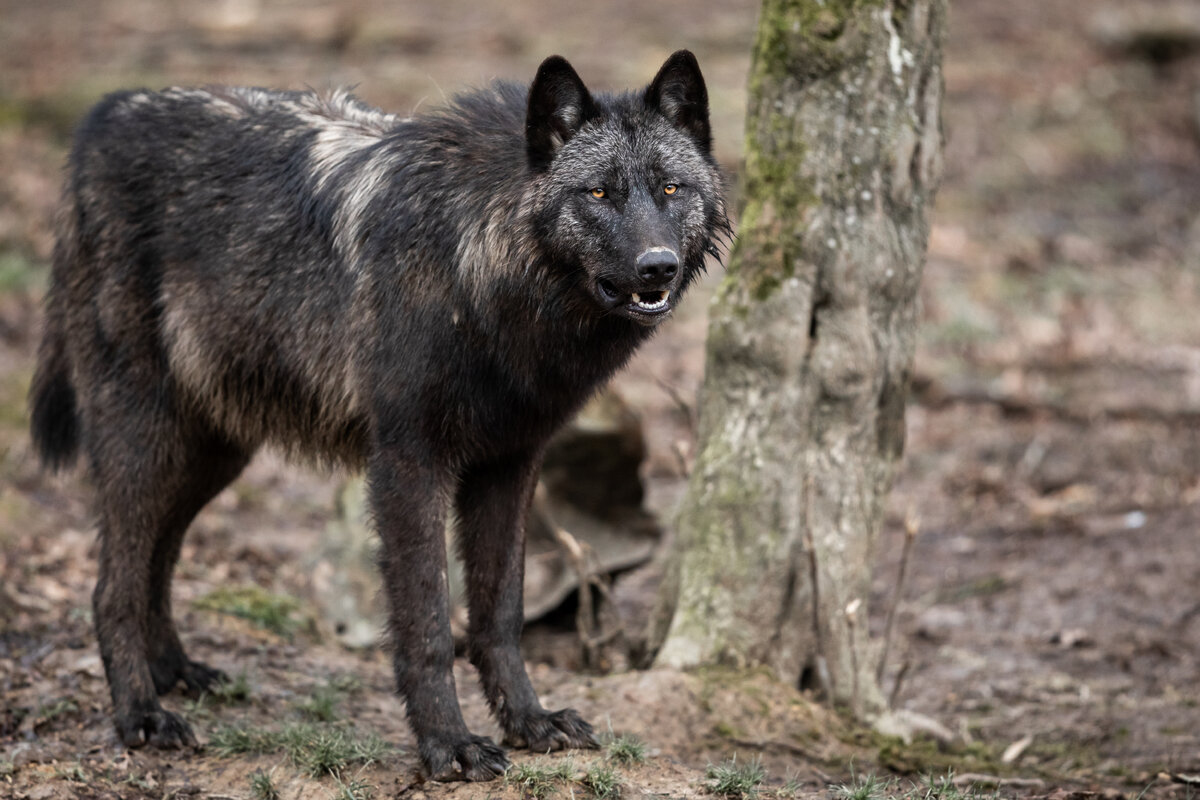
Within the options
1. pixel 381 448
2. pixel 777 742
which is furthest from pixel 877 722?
pixel 381 448

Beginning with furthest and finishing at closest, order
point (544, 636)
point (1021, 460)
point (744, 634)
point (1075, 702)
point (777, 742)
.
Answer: point (1021, 460), point (544, 636), point (1075, 702), point (744, 634), point (777, 742)

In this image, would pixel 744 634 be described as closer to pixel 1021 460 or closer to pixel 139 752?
pixel 139 752

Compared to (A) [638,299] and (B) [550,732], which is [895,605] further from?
(A) [638,299]

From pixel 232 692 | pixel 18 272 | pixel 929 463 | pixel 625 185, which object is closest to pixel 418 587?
pixel 232 692

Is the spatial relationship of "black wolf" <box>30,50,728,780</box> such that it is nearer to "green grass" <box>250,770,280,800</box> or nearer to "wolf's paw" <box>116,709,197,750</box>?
"wolf's paw" <box>116,709,197,750</box>

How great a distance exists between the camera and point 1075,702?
21.0 feet

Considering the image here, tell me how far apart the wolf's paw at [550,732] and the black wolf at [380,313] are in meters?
0.01

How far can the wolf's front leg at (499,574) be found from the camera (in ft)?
16.6

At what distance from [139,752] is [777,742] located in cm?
281

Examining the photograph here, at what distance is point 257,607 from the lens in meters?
6.90

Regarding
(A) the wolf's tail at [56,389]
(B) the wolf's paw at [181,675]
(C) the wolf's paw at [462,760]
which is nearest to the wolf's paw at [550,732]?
(C) the wolf's paw at [462,760]

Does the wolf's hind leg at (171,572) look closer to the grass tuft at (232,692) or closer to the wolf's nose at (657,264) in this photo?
the grass tuft at (232,692)

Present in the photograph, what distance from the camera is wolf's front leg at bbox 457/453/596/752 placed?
5.07 meters

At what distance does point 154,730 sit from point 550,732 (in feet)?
5.83
